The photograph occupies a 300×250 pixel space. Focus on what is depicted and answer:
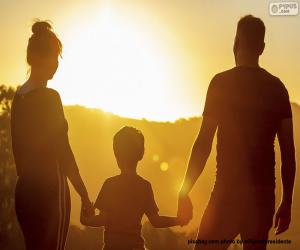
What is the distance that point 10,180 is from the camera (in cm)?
2978

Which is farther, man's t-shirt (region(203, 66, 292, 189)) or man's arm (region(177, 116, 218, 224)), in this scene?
man's arm (region(177, 116, 218, 224))

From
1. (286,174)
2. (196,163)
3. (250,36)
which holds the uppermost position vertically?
(250,36)

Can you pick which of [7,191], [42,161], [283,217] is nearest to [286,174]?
[283,217]

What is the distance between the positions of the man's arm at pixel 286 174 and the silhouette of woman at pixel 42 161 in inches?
49.0

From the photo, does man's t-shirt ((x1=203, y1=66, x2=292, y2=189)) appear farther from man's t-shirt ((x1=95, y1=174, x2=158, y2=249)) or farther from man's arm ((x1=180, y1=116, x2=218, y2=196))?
man's t-shirt ((x1=95, y1=174, x2=158, y2=249))

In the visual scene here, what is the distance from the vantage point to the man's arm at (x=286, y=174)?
386cm

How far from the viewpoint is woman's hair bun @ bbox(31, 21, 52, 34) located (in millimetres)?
4121

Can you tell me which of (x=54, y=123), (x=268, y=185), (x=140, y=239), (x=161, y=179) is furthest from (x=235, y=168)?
(x=161, y=179)

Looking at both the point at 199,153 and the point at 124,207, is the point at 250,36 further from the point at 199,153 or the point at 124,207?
the point at 124,207

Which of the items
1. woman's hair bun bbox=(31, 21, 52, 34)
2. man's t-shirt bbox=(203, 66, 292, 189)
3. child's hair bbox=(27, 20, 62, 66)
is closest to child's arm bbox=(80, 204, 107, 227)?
man's t-shirt bbox=(203, 66, 292, 189)

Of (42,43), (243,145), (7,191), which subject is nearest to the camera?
(243,145)

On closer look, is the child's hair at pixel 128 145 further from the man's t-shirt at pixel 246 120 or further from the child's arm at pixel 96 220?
the man's t-shirt at pixel 246 120

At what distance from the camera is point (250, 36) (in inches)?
152

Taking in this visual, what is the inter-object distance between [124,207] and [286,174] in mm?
1066
